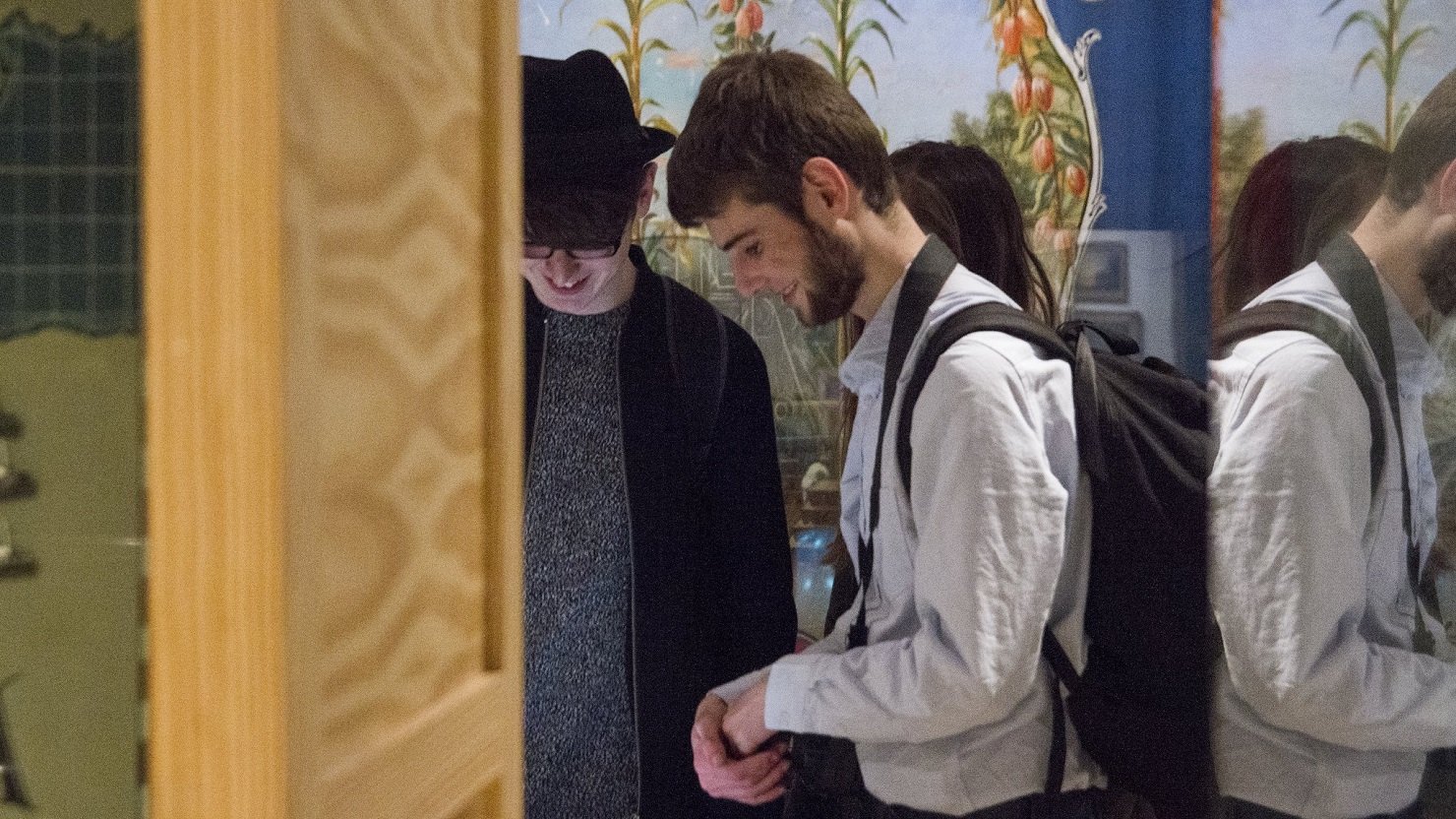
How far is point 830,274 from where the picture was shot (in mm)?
1638

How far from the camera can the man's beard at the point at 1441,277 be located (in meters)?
1.64

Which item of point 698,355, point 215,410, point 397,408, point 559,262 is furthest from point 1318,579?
point 215,410

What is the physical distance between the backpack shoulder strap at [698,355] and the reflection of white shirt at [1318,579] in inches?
→ 27.4

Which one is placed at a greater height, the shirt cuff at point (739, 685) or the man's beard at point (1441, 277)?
the man's beard at point (1441, 277)

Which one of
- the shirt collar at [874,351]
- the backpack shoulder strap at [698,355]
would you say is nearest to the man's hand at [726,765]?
the backpack shoulder strap at [698,355]

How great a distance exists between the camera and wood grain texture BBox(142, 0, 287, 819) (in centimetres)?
59

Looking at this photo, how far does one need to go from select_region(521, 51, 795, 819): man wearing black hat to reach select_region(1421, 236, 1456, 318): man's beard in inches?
36.5

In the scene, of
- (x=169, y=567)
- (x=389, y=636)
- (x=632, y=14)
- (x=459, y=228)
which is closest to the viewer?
(x=169, y=567)

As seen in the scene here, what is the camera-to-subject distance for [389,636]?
2.54 ft

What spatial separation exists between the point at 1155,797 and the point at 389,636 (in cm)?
127

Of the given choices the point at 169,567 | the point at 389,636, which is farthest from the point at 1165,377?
the point at 169,567

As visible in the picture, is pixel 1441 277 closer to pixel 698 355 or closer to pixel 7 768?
pixel 698 355

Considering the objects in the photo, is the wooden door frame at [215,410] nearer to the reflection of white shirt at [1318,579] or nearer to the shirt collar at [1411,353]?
the reflection of white shirt at [1318,579]

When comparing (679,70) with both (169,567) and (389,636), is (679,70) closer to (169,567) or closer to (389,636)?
(389,636)
